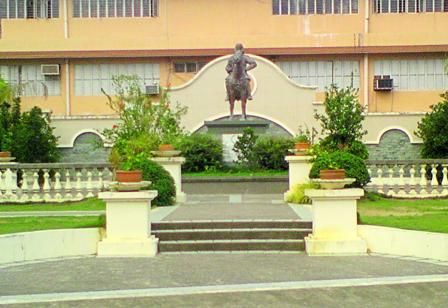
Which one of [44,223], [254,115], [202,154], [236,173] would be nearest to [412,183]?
[236,173]

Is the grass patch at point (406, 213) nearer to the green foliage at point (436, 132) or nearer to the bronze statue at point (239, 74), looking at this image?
the green foliage at point (436, 132)

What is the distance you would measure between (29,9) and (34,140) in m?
10.1

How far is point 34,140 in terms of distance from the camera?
24.6 m

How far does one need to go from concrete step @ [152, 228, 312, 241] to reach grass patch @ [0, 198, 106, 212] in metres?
4.99

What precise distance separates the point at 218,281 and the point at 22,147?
1634cm

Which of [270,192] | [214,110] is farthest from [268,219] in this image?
[214,110]

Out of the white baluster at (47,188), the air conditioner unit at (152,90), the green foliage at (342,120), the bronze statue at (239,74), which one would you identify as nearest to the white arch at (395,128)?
the bronze statue at (239,74)

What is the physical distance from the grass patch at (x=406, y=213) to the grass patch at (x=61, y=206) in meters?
6.35

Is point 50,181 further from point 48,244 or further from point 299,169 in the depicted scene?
point 48,244

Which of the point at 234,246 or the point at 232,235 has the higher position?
the point at 232,235

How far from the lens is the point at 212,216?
13789mm

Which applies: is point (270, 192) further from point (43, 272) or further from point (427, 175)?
point (43, 272)

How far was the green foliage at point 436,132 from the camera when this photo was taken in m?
24.0

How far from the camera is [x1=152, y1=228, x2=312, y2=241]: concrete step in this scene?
484 inches
